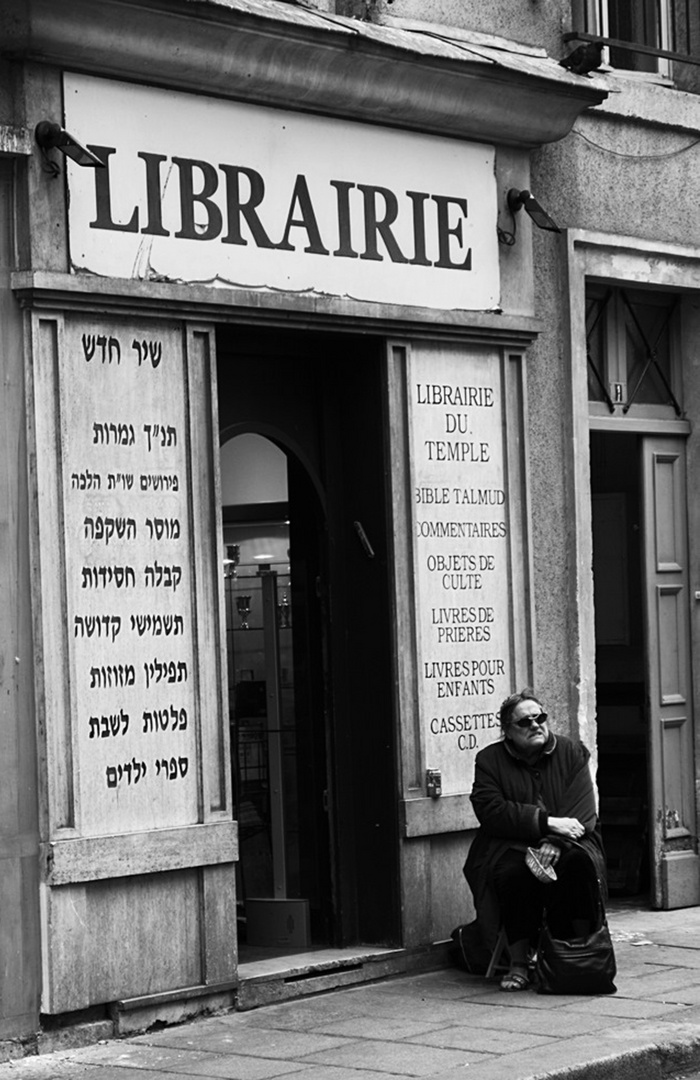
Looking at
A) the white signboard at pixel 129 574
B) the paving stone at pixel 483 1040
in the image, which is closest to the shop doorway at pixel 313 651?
the white signboard at pixel 129 574

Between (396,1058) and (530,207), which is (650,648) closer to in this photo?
(530,207)

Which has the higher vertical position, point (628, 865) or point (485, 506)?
point (485, 506)

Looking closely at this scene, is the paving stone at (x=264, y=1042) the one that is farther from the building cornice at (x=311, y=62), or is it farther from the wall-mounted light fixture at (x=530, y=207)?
the wall-mounted light fixture at (x=530, y=207)

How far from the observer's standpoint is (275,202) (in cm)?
858

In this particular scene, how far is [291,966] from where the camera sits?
8625mm

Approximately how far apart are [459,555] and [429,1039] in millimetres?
2689

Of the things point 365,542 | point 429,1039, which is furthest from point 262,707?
point 429,1039

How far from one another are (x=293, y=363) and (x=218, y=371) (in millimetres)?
499

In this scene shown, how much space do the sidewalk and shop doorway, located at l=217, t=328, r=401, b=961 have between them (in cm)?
60

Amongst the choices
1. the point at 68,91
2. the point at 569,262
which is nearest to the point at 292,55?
the point at 68,91

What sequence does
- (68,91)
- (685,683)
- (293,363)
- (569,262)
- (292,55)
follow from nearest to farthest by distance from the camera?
(68,91) < (292,55) < (293,363) < (569,262) < (685,683)

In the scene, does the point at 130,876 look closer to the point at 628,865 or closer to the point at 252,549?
the point at 252,549

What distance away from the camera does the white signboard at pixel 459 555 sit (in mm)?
9273

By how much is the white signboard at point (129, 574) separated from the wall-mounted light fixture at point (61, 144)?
658 mm
